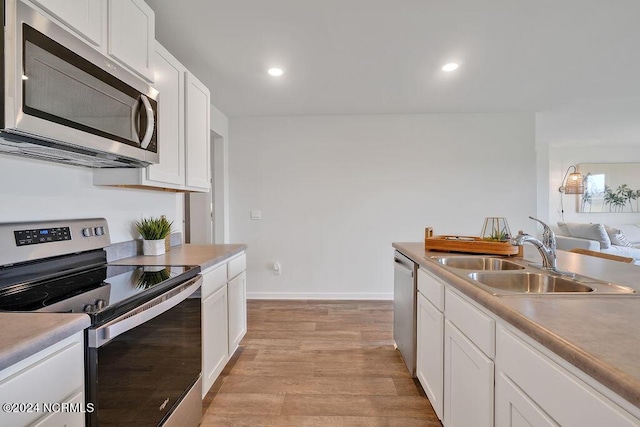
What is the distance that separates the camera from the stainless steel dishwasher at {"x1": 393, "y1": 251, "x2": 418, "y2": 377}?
1961 millimetres

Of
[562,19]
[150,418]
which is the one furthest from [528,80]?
[150,418]

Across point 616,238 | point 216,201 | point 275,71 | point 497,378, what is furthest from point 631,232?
Answer: point 216,201

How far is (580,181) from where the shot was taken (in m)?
5.10

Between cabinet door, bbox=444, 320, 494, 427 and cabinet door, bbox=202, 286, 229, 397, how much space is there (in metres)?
1.27

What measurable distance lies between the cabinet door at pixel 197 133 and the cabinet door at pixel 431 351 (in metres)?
1.76

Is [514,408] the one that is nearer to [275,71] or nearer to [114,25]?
[114,25]

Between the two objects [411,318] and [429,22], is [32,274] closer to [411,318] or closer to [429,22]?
[411,318]

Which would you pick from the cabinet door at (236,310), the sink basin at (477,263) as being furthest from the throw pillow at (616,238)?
the cabinet door at (236,310)

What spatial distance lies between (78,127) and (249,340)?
2.14 meters

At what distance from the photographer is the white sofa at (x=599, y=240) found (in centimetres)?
431

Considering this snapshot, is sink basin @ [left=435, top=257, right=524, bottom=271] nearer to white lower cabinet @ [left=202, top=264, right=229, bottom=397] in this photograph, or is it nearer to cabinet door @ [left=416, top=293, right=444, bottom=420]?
cabinet door @ [left=416, top=293, right=444, bottom=420]

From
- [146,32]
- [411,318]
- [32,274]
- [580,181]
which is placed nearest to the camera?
[32,274]

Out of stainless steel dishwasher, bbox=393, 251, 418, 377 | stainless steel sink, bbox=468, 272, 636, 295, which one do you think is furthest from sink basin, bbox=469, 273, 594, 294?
stainless steel dishwasher, bbox=393, 251, 418, 377

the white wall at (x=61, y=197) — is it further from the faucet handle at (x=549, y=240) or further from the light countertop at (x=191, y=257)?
the faucet handle at (x=549, y=240)
